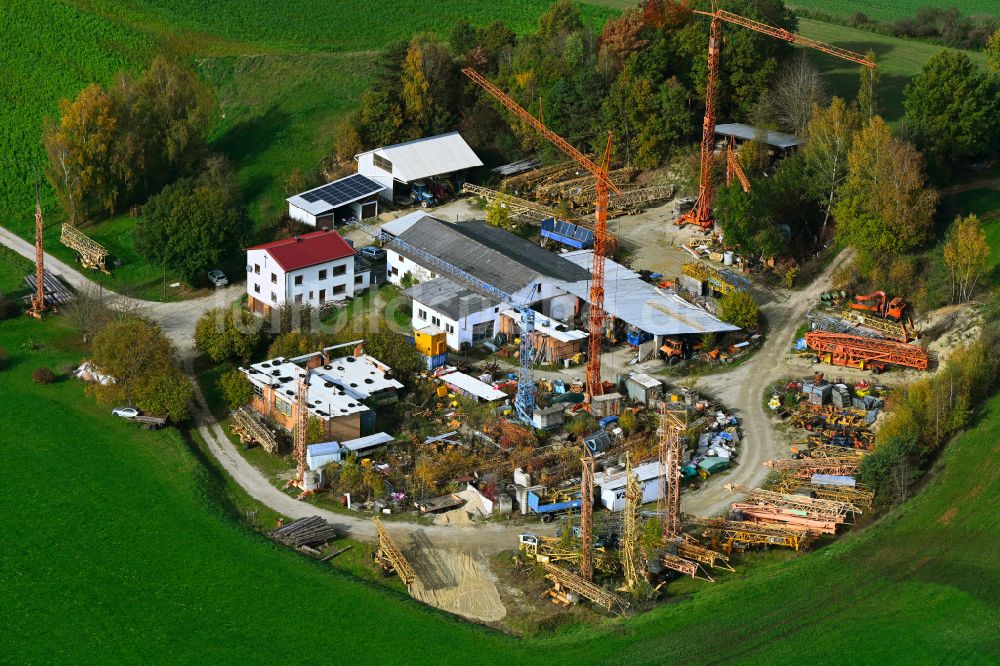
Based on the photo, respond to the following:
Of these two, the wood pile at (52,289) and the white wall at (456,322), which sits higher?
the white wall at (456,322)

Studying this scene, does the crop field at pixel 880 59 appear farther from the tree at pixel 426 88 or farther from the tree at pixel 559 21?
the tree at pixel 426 88

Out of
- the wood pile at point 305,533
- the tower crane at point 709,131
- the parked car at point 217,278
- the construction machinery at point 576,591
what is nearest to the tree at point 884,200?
the tower crane at point 709,131

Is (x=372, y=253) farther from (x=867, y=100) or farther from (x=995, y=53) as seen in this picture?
(x=995, y=53)

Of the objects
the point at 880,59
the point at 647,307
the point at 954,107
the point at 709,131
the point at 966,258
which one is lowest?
the point at 647,307

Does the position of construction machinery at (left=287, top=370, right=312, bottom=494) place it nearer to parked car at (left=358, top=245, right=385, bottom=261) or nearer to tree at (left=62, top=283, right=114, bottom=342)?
tree at (left=62, top=283, right=114, bottom=342)

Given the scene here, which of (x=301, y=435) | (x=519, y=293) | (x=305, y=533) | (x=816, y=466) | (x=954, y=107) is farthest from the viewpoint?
(x=954, y=107)

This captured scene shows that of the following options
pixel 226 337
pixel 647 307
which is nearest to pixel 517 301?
pixel 647 307

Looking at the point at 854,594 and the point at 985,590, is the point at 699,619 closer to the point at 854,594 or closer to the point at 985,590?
the point at 854,594
